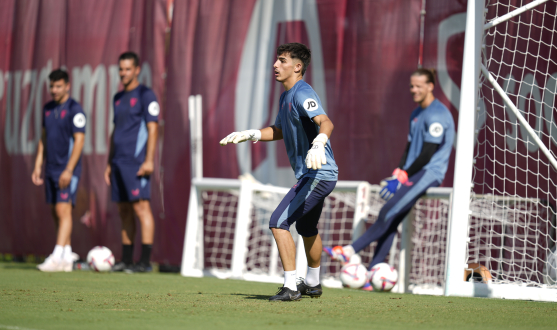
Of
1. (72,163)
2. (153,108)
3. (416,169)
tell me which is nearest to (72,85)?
(72,163)

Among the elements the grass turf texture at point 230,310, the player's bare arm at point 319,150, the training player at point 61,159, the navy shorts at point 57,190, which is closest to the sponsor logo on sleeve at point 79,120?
the training player at point 61,159

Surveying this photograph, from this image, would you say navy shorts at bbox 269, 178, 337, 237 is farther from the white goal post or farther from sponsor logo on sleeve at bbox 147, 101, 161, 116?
sponsor logo on sleeve at bbox 147, 101, 161, 116

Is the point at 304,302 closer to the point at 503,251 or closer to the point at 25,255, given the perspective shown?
the point at 503,251

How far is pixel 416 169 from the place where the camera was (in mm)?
6152

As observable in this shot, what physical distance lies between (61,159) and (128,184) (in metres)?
0.95

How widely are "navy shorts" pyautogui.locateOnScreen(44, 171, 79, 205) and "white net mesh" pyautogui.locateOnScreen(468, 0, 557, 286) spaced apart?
414 cm

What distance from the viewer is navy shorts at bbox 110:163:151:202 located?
23.6 ft

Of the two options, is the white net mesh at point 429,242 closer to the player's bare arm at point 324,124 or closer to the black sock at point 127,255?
the player's bare arm at point 324,124

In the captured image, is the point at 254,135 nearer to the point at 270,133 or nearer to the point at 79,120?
the point at 270,133

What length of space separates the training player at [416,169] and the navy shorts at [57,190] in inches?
119

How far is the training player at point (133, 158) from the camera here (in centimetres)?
726

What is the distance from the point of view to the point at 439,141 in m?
6.18

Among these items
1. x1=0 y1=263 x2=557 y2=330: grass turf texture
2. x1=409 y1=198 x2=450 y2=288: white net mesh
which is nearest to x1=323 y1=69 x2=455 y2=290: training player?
x1=409 y1=198 x2=450 y2=288: white net mesh

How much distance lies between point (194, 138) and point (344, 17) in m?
2.22
